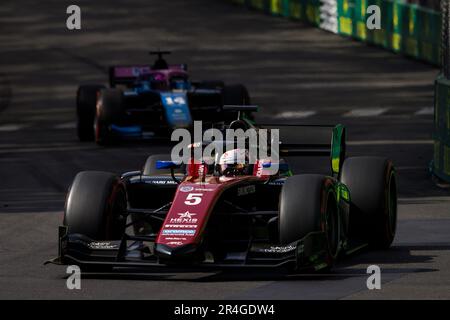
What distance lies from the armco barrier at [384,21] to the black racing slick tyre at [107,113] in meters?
13.2

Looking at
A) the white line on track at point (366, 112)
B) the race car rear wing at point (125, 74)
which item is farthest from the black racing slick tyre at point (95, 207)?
the white line on track at point (366, 112)

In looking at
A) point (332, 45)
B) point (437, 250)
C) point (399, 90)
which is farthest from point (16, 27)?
point (437, 250)

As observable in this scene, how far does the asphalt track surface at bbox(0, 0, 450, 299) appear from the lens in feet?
45.8

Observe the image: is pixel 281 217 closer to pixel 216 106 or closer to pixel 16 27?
pixel 216 106

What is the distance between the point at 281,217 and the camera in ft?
46.6

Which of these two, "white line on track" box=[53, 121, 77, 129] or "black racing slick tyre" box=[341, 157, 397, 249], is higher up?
"black racing slick tyre" box=[341, 157, 397, 249]

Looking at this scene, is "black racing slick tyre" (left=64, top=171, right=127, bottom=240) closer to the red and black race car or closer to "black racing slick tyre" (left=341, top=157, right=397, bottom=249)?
the red and black race car

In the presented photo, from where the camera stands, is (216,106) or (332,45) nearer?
(216,106)

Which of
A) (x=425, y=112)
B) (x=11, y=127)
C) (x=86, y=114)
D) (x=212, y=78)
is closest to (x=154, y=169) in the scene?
(x=86, y=114)

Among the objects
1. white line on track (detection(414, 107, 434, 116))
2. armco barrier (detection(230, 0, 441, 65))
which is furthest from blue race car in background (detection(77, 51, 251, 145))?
armco barrier (detection(230, 0, 441, 65))

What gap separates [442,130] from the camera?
22.3m

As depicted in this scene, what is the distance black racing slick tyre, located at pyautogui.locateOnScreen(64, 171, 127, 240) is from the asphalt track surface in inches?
18.4

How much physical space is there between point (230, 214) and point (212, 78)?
2355 cm

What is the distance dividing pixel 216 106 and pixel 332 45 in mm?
16082
